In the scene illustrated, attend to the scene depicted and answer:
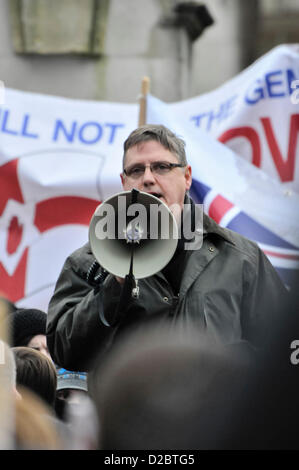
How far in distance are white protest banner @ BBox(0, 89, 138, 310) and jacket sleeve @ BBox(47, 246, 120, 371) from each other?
196 cm

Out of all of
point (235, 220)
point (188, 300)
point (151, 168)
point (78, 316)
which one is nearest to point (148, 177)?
point (151, 168)

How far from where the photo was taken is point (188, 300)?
2947 mm

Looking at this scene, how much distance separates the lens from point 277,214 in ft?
15.9

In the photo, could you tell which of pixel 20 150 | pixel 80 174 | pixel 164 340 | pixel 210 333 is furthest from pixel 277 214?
pixel 164 340

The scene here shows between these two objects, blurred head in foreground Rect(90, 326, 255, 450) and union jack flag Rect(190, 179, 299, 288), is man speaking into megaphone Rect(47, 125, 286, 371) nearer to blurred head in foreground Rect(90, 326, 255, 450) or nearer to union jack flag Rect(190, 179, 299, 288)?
blurred head in foreground Rect(90, 326, 255, 450)

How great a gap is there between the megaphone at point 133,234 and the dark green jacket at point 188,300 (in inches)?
3.1

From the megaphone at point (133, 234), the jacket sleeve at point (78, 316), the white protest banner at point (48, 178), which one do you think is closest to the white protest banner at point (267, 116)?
the white protest banner at point (48, 178)

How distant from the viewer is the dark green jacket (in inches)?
111

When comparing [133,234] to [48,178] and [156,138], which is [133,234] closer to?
[156,138]

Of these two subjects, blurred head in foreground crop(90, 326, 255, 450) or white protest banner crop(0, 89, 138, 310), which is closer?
blurred head in foreground crop(90, 326, 255, 450)

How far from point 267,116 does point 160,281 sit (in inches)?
107

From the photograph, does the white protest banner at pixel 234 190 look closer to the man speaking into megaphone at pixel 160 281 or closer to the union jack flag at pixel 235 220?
the union jack flag at pixel 235 220

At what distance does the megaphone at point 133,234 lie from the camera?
2.74 metres

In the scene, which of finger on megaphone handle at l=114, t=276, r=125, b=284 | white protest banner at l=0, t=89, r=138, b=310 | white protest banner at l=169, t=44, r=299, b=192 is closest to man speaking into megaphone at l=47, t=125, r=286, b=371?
finger on megaphone handle at l=114, t=276, r=125, b=284
